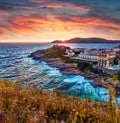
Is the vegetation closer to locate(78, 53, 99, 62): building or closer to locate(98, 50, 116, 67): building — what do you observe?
locate(98, 50, 116, 67): building

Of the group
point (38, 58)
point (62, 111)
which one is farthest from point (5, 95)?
point (38, 58)

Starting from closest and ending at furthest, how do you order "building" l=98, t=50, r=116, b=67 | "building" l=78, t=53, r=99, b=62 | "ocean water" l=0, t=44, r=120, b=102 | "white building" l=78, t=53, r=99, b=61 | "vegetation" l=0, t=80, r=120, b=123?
"vegetation" l=0, t=80, r=120, b=123
"ocean water" l=0, t=44, r=120, b=102
"building" l=98, t=50, r=116, b=67
"building" l=78, t=53, r=99, b=62
"white building" l=78, t=53, r=99, b=61

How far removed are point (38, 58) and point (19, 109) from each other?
337 ft

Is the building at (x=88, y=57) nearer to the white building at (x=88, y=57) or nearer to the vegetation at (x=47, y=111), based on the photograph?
the white building at (x=88, y=57)

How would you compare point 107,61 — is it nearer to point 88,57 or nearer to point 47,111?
point 88,57

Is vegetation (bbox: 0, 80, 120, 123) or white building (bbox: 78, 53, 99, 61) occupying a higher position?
vegetation (bbox: 0, 80, 120, 123)

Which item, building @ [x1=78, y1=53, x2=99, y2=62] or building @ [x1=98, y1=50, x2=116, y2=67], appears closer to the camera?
building @ [x1=98, y1=50, x2=116, y2=67]

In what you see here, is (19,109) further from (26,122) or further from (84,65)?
(84,65)

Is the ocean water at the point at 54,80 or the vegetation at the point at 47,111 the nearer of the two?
the vegetation at the point at 47,111

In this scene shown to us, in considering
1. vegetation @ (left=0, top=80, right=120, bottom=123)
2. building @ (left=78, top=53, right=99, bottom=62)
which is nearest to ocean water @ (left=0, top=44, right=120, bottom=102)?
vegetation @ (left=0, top=80, right=120, bottom=123)

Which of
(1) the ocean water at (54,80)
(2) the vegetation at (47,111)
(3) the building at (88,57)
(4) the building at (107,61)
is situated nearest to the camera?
(2) the vegetation at (47,111)

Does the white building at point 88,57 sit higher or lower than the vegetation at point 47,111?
lower

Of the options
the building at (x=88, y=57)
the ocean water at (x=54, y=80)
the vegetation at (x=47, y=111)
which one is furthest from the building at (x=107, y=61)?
the vegetation at (x=47, y=111)

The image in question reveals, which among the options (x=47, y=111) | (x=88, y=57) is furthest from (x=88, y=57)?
(x=47, y=111)
